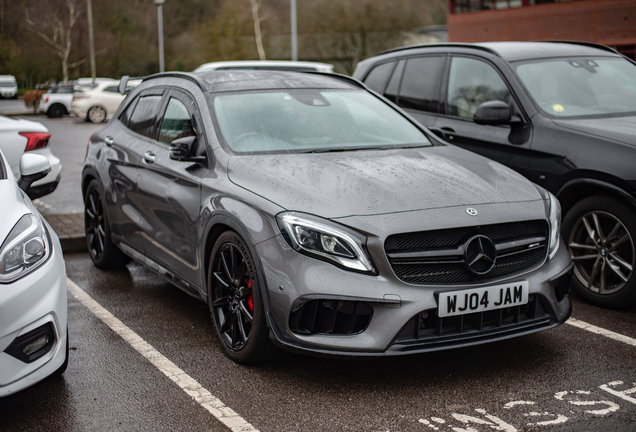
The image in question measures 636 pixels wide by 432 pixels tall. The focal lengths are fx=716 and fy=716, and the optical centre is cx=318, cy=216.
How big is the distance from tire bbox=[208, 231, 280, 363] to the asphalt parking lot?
13cm

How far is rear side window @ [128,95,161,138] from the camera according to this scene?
17.6 ft

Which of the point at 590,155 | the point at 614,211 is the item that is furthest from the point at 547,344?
the point at 590,155

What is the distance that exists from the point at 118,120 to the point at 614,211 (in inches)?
158

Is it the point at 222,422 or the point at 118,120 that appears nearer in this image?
the point at 222,422

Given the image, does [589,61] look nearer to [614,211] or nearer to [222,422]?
[614,211]

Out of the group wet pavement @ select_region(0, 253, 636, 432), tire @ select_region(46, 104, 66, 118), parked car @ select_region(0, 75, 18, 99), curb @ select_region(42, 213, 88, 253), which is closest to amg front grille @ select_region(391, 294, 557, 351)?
wet pavement @ select_region(0, 253, 636, 432)

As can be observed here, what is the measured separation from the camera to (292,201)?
12.0 ft

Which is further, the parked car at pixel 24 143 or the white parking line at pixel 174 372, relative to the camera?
the parked car at pixel 24 143

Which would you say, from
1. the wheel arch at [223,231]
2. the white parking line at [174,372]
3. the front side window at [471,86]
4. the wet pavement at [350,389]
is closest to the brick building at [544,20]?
the front side window at [471,86]

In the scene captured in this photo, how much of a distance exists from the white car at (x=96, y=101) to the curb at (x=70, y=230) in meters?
20.9

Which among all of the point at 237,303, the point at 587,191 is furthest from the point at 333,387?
the point at 587,191

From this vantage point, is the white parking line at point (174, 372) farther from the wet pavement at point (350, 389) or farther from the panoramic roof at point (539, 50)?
the panoramic roof at point (539, 50)

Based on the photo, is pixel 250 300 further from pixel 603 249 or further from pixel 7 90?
pixel 7 90

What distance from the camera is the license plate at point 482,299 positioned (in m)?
3.46
